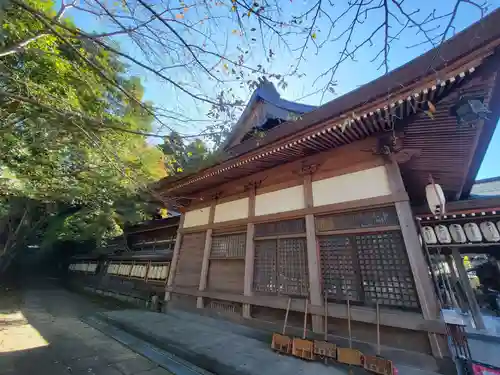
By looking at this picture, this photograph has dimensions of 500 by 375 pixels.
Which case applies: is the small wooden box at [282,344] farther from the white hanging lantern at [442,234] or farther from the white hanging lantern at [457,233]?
the white hanging lantern at [457,233]

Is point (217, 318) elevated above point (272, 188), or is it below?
below

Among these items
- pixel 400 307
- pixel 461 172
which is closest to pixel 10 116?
pixel 400 307

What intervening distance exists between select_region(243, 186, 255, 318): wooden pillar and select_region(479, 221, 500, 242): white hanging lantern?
5443 millimetres

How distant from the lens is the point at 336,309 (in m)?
4.08

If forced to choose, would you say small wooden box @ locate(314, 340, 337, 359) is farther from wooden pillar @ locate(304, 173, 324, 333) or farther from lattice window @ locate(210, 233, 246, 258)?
lattice window @ locate(210, 233, 246, 258)

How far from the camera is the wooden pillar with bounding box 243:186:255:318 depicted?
5.32m

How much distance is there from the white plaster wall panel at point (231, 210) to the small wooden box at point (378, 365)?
3945 millimetres

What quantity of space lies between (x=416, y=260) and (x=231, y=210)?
15.2 feet

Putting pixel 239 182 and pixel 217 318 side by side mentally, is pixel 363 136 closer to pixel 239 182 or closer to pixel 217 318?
pixel 239 182

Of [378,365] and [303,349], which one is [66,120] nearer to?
[303,349]

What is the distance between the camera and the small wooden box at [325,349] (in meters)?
3.67

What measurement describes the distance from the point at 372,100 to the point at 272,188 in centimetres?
311

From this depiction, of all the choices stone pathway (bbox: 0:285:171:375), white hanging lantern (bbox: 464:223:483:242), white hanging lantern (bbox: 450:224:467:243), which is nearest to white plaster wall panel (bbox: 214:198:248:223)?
stone pathway (bbox: 0:285:171:375)

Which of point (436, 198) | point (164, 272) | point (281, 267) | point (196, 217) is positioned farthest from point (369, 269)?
point (164, 272)
